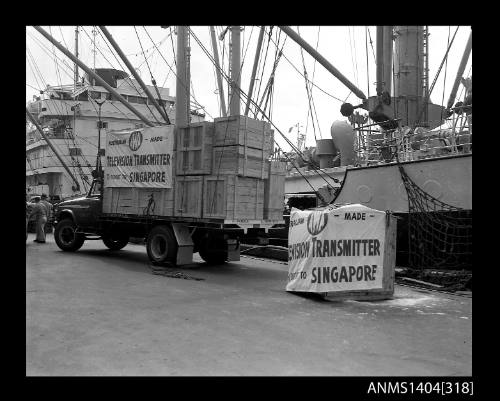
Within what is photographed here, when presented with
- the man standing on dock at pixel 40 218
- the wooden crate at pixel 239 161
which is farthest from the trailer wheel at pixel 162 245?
the man standing on dock at pixel 40 218

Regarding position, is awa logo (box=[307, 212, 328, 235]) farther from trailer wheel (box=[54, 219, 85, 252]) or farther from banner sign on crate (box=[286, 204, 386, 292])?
trailer wheel (box=[54, 219, 85, 252])

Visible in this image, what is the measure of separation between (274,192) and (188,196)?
2.21 meters

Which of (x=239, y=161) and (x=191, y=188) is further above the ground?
(x=239, y=161)

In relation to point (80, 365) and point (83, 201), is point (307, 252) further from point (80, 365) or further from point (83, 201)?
point (83, 201)

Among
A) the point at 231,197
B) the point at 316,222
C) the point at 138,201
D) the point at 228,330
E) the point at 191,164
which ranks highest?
the point at 191,164

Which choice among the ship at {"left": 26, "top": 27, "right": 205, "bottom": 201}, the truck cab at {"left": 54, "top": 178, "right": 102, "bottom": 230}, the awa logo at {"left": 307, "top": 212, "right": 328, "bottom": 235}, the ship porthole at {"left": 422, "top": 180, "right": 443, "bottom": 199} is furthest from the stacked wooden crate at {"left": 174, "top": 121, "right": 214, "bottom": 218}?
the ship at {"left": 26, "top": 27, "right": 205, "bottom": 201}

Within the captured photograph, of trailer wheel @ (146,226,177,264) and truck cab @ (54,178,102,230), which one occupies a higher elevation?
truck cab @ (54,178,102,230)

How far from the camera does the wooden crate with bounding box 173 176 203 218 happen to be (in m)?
11.3

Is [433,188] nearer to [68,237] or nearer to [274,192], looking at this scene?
[274,192]

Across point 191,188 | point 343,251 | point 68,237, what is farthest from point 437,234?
point 68,237

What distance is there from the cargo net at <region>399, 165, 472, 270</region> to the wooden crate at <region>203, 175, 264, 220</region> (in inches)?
143

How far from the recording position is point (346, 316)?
7004mm

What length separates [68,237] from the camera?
570 inches
